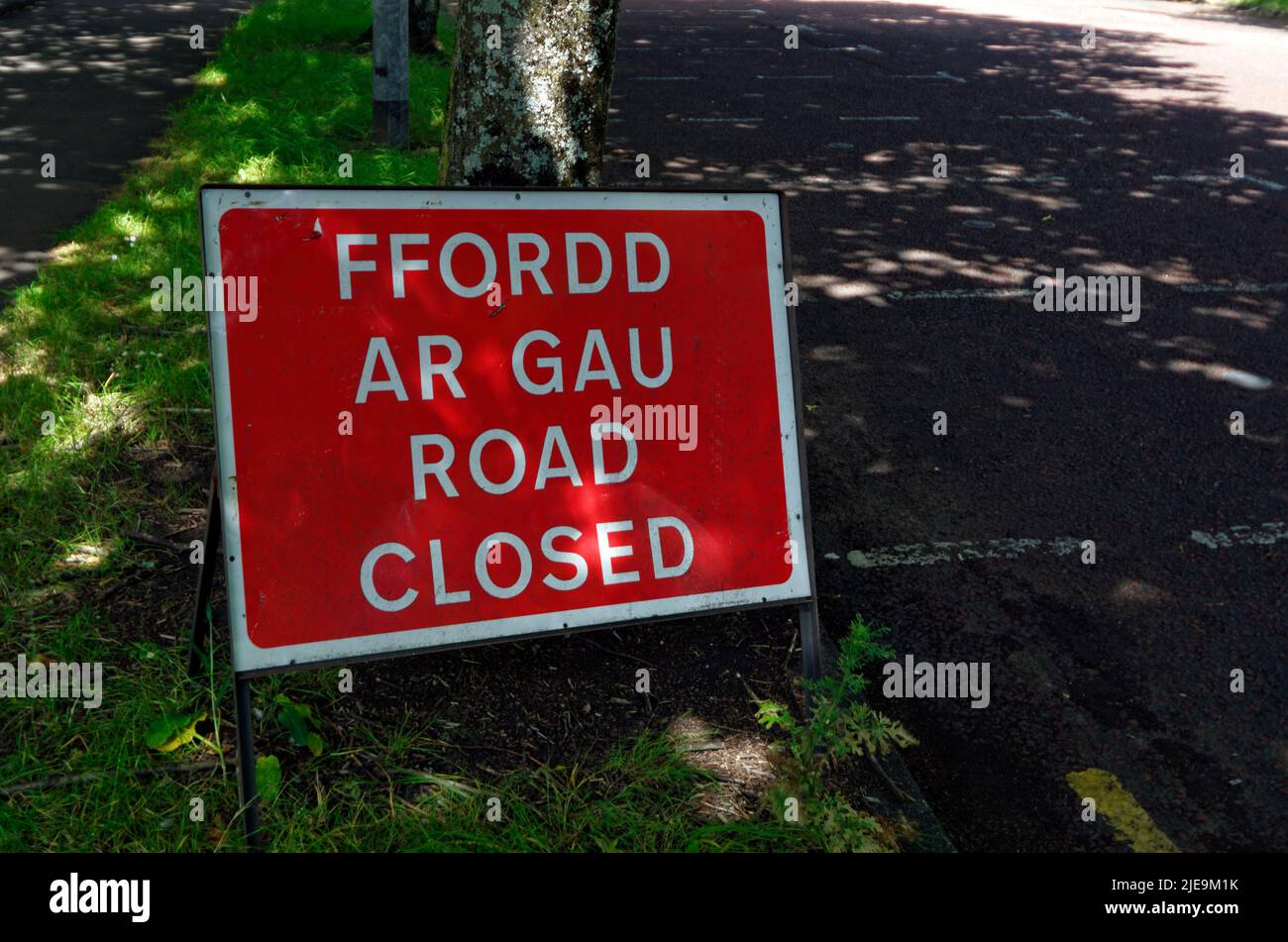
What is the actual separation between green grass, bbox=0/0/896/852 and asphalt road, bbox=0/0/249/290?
51.7 inches

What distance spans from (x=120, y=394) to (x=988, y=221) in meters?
5.94

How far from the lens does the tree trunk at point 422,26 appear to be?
12773 mm

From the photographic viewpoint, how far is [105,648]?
3287 millimetres

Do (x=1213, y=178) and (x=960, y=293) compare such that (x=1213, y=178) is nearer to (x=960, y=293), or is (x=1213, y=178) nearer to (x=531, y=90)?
(x=960, y=293)

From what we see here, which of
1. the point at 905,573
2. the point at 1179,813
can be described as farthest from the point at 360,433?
the point at 1179,813

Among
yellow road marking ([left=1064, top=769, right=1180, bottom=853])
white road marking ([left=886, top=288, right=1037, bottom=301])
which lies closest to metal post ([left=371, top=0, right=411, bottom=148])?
white road marking ([left=886, top=288, right=1037, bottom=301])

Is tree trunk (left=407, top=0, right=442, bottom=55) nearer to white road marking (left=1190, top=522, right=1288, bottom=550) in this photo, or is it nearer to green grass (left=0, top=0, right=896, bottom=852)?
green grass (left=0, top=0, right=896, bottom=852)

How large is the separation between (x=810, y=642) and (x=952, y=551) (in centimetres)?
117

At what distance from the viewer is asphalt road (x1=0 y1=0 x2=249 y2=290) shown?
23.6ft

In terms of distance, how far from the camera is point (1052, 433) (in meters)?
4.97

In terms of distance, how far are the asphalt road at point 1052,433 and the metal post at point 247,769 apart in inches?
66.8

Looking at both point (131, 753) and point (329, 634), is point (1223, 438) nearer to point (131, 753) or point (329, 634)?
point (329, 634)

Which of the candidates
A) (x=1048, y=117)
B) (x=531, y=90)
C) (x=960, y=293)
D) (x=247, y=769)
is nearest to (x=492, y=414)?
(x=247, y=769)

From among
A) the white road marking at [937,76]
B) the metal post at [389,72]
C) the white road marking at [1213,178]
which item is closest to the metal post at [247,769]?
the metal post at [389,72]
